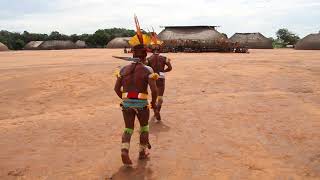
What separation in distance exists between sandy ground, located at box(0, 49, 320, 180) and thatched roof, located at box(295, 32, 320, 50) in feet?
71.9

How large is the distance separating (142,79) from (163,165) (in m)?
1.27

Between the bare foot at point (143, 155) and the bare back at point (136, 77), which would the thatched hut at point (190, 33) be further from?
the bare back at point (136, 77)

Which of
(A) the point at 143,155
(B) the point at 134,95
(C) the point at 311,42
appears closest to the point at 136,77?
(B) the point at 134,95

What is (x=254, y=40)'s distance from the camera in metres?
41.1

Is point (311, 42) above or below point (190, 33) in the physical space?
below

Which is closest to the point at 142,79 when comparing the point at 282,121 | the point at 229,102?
the point at 282,121

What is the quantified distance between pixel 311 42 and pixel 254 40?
19.8 ft

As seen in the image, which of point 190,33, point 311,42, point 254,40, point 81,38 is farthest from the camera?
point 81,38

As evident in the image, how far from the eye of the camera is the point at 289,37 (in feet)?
190

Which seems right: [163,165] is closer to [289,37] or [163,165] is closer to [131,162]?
[131,162]

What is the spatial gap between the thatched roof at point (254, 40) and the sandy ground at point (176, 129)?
25.6 metres

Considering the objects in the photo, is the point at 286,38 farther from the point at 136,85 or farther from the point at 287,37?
the point at 136,85

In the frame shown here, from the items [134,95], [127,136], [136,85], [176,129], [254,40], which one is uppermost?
[254,40]

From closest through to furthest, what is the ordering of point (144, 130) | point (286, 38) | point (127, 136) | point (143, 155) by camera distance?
point (127, 136) < point (144, 130) < point (143, 155) < point (286, 38)
